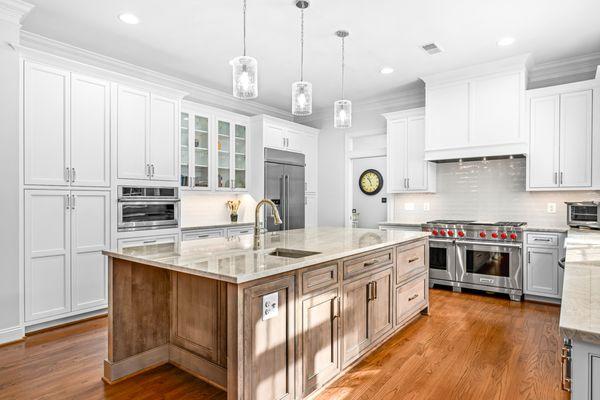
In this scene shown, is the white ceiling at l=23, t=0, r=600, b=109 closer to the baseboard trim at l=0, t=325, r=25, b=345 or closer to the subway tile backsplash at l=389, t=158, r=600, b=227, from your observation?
the subway tile backsplash at l=389, t=158, r=600, b=227

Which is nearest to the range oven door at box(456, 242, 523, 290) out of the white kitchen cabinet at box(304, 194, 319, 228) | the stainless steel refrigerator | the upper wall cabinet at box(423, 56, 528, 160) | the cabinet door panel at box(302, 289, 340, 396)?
the upper wall cabinet at box(423, 56, 528, 160)

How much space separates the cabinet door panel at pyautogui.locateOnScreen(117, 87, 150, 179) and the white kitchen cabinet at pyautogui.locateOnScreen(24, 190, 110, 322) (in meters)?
0.38

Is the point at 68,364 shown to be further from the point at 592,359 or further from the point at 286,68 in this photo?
the point at 286,68

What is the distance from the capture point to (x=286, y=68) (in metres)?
4.58

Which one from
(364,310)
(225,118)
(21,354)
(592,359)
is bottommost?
(21,354)

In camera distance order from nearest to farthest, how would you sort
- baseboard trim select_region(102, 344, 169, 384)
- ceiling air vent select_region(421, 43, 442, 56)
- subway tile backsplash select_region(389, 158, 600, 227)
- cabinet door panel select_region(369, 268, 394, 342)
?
baseboard trim select_region(102, 344, 169, 384) → cabinet door panel select_region(369, 268, 394, 342) → ceiling air vent select_region(421, 43, 442, 56) → subway tile backsplash select_region(389, 158, 600, 227)

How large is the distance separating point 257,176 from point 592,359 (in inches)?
192

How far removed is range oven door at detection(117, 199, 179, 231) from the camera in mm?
3900

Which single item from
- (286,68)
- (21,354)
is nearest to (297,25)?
(286,68)

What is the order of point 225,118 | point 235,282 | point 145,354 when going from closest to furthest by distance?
point 235,282
point 145,354
point 225,118

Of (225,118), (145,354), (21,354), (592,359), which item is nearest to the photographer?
(592,359)

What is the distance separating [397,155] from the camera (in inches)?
211

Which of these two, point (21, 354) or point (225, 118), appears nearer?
point (21, 354)

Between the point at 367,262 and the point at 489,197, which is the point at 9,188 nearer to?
the point at 367,262
